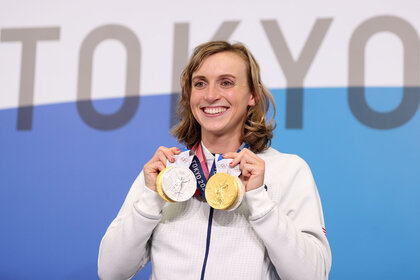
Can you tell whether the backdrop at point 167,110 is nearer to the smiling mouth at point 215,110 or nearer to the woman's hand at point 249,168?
the smiling mouth at point 215,110

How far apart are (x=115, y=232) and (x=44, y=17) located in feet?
5.23

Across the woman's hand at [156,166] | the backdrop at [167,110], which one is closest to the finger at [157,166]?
the woman's hand at [156,166]

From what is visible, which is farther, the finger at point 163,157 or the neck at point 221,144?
the neck at point 221,144

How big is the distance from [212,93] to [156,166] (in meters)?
0.27

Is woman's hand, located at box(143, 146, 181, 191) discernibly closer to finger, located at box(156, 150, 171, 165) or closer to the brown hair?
finger, located at box(156, 150, 171, 165)

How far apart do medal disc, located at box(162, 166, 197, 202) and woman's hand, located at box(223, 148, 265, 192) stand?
117 millimetres

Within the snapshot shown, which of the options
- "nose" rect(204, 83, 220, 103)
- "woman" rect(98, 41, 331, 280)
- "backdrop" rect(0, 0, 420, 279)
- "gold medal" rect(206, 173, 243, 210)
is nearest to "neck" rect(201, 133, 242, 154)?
"woman" rect(98, 41, 331, 280)

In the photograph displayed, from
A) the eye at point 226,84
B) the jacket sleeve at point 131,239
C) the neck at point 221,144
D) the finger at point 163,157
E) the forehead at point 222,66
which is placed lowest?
the jacket sleeve at point 131,239

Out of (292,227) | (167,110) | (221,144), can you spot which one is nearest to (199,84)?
(221,144)

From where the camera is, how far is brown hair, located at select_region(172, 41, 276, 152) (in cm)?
146

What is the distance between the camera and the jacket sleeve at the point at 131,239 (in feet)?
4.22

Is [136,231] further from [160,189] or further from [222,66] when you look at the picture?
[222,66]

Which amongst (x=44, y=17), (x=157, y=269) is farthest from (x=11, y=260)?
(x=157, y=269)

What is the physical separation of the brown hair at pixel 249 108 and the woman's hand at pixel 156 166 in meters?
0.25
